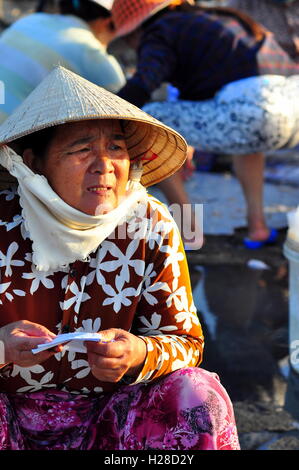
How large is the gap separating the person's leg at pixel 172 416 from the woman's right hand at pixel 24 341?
32 cm

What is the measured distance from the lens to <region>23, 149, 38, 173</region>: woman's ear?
179 cm

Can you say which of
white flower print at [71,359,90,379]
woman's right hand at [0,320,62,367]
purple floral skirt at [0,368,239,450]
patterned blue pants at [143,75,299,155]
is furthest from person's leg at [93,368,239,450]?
patterned blue pants at [143,75,299,155]

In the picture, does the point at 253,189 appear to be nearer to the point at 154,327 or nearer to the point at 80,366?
the point at 154,327

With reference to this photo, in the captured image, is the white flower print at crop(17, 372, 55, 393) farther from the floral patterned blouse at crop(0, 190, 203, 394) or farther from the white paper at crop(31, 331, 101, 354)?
the white paper at crop(31, 331, 101, 354)

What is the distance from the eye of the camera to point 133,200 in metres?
1.82

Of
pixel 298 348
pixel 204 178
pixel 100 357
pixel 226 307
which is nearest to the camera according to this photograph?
pixel 100 357

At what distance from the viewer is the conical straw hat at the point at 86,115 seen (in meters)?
1.65

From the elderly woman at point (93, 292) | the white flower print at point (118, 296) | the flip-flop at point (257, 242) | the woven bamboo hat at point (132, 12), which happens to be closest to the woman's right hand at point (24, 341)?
the elderly woman at point (93, 292)

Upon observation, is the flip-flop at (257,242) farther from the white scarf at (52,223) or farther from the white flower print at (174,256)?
the white scarf at (52,223)

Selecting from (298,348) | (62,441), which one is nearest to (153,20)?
(298,348)

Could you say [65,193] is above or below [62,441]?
above

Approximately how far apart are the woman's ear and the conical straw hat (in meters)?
0.08
